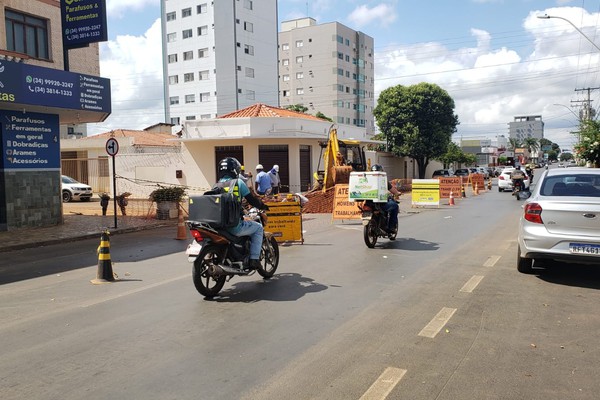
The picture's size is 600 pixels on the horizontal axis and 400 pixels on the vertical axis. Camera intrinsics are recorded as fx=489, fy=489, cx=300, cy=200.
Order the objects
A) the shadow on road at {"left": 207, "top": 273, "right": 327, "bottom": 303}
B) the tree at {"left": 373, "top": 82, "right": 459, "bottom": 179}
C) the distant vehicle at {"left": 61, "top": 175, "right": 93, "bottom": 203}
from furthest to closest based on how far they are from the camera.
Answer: the tree at {"left": 373, "top": 82, "right": 459, "bottom": 179}, the distant vehicle at {"left": 61, "top": 175, "right": 93, "bottom": 203}, the shadow on road at {"left": 207, "top": 273, "right": 327, "bottom": 303}

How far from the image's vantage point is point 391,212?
11023mm

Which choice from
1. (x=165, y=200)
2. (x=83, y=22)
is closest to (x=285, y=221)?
(x=165, y=200)

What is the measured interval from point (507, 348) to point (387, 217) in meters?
6.51

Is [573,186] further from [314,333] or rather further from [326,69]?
[326,69]

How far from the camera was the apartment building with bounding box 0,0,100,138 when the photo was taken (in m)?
15.1

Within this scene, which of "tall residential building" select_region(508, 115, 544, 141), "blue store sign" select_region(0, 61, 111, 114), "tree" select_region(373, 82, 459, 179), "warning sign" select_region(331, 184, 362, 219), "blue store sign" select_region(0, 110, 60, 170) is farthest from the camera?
"tall residential building" select_region(508, 115, 544, 141)

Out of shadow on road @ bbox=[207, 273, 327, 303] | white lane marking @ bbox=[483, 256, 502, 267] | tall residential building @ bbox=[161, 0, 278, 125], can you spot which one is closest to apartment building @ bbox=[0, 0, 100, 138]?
shadow on road @ bbox=[207, 273, 327, 303]

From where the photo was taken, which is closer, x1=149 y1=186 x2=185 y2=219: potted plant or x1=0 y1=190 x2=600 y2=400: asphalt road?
x1=0 y1=190 x2=600 y2=400: asphalt road

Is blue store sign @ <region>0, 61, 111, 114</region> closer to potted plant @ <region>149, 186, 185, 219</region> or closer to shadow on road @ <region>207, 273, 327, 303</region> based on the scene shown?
potted plant @ <region>149, 186, 185, 219</region>

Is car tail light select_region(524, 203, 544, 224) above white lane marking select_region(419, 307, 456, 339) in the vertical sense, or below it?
above

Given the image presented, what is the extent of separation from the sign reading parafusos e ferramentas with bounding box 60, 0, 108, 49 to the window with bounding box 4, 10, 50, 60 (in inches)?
48.8

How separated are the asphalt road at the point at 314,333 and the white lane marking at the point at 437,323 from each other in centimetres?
1

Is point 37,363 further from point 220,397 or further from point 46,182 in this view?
point 46,182

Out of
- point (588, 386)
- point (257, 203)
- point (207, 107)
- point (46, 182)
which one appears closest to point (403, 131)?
point (207, 107)
